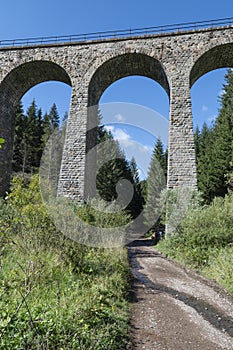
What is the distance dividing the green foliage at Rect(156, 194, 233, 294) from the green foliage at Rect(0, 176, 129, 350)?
93.6 inches

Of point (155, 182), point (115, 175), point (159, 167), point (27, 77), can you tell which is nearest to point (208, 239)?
point (27, 77)

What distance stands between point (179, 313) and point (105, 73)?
11381 mm

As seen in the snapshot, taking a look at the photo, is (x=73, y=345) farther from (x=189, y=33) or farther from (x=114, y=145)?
(x=114, y=145)

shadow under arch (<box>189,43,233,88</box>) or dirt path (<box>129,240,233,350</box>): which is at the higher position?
shadow under arch (<box>189,43,233,88</box>)

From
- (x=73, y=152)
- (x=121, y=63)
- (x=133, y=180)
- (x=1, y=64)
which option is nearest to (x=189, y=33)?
(x=121, y=63)

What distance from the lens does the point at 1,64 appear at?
12.7 m

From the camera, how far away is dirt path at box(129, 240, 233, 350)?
115 inches

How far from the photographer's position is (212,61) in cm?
1179

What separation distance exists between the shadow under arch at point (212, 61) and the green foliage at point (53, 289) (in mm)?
9558

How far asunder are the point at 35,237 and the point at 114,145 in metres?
17.4

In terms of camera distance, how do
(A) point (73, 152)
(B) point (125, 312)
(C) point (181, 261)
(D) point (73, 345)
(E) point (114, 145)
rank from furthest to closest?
(E) point (114, 145) < (A) point (73, 152) < (C) point (181, 261) < (B) point (125, 312) < (D) point (73, 345)

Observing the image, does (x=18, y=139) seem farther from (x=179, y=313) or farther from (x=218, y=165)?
(x=179, y=313)

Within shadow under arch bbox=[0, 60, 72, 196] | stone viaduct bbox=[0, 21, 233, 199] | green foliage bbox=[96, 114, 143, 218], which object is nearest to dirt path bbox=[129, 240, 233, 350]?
stone viaduct bbox=[0, 21, 233, 199]

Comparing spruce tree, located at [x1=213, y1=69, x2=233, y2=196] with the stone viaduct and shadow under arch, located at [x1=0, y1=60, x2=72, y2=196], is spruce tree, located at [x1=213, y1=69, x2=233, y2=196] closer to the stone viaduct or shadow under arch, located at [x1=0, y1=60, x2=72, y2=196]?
the stone viaduct
